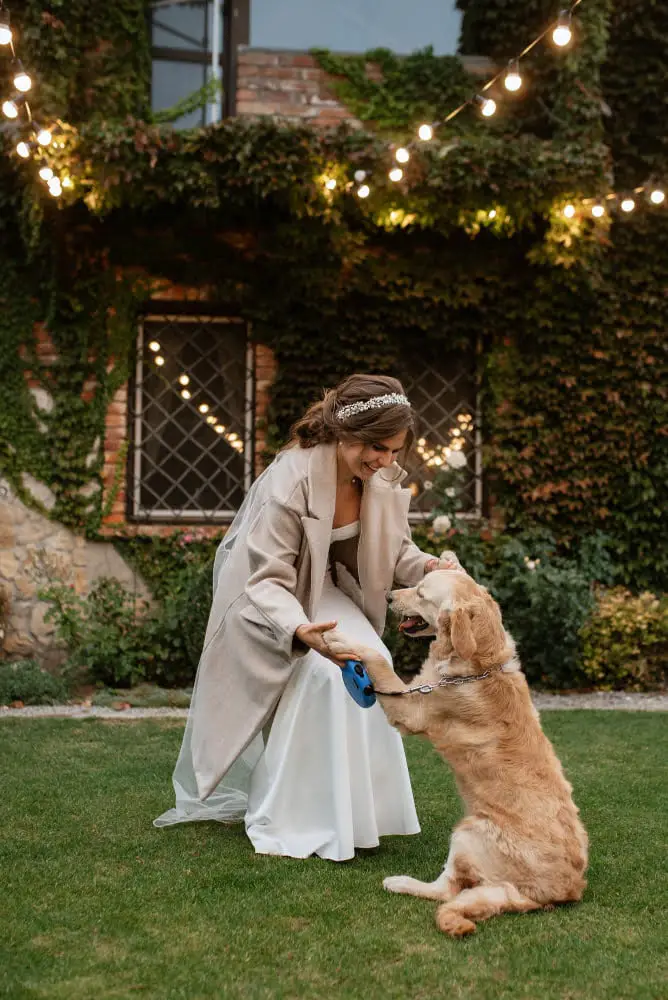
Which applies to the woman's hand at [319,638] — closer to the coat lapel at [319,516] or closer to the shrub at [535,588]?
the coat lapel at [319,516]

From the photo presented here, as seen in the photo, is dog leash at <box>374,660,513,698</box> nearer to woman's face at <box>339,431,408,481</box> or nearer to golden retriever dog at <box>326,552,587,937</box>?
golden retriever dog at <box>326,552,587,937</box>

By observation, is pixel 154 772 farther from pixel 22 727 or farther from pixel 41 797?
pixel 22 727

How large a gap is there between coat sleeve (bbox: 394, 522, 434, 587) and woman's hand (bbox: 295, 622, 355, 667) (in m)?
0.77

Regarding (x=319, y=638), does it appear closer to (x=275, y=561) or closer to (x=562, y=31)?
(x=275, y=561)

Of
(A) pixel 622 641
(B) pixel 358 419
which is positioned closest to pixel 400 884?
(B) pixel 358 419

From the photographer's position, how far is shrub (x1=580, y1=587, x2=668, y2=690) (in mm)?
8141

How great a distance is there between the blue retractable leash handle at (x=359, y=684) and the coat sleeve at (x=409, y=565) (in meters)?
0.87

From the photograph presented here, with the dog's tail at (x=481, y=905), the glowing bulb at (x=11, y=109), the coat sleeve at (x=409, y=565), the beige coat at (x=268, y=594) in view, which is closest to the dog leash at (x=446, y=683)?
the beige coat at (x=268, y=594)

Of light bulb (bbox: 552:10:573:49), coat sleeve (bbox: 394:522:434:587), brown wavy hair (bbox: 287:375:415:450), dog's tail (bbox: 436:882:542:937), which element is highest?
light bulb (bbox: 552:10:573:49)

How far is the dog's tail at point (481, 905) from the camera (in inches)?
120

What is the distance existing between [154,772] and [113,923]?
2.25m

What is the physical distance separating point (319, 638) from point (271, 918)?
3.20 feet

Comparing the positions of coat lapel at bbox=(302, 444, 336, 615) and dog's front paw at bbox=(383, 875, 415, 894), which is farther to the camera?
coat lapel at bbox=(302, 444, 336, 615)

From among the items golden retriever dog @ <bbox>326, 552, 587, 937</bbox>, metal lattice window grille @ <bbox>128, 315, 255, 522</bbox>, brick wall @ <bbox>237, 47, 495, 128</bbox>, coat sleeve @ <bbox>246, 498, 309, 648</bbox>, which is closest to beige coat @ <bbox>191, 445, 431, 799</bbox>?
coat sleeve @ <bbox>246, 498, 309, 648</bbox>
